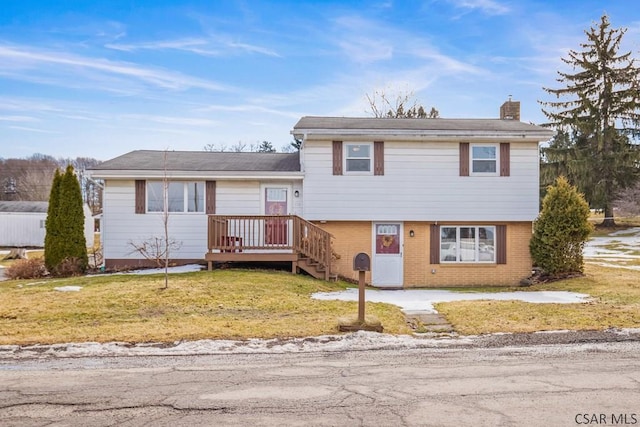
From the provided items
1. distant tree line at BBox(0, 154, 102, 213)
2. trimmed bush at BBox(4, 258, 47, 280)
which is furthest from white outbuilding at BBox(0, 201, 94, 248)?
trimmed bush at BBox(4, 258, 47, 280)

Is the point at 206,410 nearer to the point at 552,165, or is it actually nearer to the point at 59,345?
Answer: the point at 59,345

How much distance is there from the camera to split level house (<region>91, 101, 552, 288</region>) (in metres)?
15.9

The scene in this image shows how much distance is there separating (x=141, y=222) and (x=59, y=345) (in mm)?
9562

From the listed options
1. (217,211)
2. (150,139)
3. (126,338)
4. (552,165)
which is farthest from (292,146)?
(126,338)

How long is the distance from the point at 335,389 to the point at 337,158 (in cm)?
1156

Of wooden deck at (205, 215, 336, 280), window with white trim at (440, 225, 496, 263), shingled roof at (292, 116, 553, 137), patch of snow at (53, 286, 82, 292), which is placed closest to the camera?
patch of snow at (53, 286, 82, 292)

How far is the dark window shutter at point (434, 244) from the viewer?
16406 mm

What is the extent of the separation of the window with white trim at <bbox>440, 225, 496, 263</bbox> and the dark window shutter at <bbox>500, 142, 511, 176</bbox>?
188 centimetres

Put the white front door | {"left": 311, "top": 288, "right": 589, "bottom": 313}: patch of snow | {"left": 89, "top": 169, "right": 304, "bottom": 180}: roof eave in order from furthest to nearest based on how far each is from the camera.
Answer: the white front door
{"left": 89, "top": 169, "right": 304, "bottom": 180}: roof eave
{"left": 311, "top": 288, "right": 589, "bottom": 313}: patch of snow

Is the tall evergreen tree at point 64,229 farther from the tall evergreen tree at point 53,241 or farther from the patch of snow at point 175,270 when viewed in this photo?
the patch of snow at point 175,270

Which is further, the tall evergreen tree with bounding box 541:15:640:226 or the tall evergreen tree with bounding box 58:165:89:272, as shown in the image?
the tall evergreen tree with bounding box 541:15:640:226

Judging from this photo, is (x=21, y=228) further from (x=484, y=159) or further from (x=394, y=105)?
(x=484, y=159)

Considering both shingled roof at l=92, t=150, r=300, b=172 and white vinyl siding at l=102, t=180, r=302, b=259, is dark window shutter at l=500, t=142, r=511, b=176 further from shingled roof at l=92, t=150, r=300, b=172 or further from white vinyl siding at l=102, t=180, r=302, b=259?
white vinyl siding at l=102, t=180, r=302, b=259

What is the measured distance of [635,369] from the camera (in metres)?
5.72
